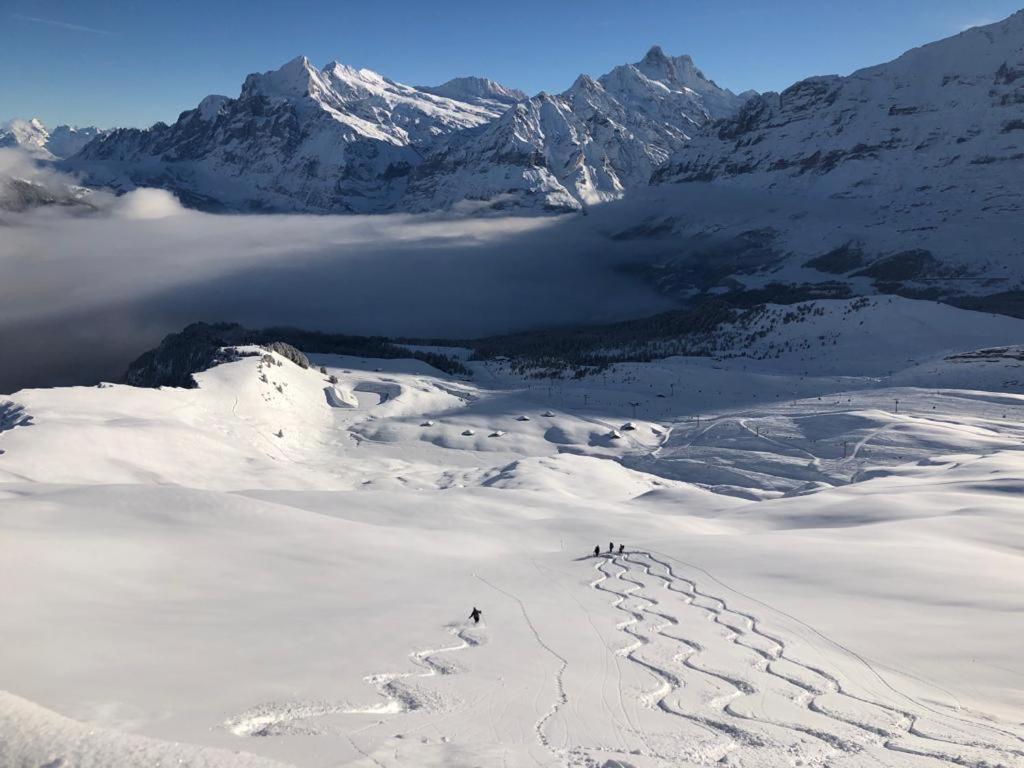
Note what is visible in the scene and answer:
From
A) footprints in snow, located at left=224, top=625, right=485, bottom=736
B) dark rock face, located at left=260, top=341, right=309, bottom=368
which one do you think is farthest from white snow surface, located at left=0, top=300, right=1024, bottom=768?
dark rock face, located at left=260, top=341, right=309, bottom=368

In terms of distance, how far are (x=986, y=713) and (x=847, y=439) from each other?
9749 centimetres

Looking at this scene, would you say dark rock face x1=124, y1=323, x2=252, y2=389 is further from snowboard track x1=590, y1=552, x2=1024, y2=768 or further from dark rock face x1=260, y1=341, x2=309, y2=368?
snowboard track x1=590, y1=552, x2=1024, y2=768

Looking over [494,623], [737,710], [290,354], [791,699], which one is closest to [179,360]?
[290,354]

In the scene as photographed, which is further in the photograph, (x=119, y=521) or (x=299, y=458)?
(x=299, y=458)

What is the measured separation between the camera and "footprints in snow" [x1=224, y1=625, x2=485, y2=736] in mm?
13789

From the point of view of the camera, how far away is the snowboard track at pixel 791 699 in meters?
15.2

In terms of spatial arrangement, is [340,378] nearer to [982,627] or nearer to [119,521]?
[119,521]

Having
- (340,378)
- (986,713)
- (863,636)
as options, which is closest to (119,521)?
(863,636)

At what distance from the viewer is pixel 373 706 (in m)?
15.8

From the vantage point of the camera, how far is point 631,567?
38000 mm

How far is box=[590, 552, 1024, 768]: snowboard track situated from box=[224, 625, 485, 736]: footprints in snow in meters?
5.22

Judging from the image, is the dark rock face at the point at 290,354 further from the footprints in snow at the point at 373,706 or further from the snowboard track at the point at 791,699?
the footprints in snow at the point at 373,706

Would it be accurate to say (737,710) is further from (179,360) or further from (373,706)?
(179,360)

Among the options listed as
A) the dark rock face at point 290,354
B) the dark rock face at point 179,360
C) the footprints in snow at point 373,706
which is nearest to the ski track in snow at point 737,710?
the footprints in snow at point 373,706
